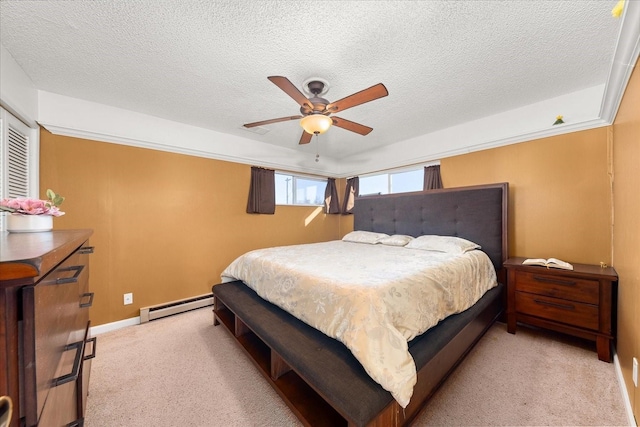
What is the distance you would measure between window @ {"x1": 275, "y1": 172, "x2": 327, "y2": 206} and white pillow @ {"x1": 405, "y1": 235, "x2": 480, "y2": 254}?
7.31 ft

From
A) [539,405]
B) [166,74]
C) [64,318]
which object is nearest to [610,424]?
[539,405]

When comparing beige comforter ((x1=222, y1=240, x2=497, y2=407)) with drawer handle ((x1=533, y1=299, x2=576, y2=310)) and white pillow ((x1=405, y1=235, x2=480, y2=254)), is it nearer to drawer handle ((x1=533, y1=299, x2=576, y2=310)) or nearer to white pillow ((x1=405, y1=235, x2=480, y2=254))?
white pillow ((x1=405, y1=235, x2=480, y2=254))

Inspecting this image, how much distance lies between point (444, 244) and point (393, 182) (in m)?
1.74

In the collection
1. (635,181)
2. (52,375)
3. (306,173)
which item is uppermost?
(306,173)

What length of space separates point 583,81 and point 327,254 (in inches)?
115

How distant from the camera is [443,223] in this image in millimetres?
3164

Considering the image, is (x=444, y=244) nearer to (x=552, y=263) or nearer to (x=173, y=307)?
(x=552, y=263)

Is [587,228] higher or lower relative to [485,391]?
higher

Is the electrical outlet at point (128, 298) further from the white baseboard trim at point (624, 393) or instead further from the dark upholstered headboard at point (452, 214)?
the white baseboard trim at point (624, 393)

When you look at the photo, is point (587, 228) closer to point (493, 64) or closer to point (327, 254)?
point (493, 64)

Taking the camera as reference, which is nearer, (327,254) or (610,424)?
(610,424)

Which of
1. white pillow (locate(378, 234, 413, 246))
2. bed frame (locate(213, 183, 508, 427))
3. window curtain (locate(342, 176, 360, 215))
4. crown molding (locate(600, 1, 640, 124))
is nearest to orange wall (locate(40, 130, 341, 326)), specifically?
bed frame (locate(213, 183, 508, 427))

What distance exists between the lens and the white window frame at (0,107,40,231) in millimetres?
1834

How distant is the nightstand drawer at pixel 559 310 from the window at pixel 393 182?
192cm
